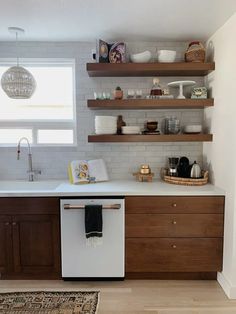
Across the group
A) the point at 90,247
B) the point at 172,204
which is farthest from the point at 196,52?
the point at 90,247

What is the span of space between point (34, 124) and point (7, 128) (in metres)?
0.32

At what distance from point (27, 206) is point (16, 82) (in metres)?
1.19

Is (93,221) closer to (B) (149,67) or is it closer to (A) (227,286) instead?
(A) (227,286)

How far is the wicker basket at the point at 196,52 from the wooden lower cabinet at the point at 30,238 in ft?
6.34

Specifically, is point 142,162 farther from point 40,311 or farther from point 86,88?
point 40,311

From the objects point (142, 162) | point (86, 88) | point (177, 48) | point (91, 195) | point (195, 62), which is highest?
point (177, 48)

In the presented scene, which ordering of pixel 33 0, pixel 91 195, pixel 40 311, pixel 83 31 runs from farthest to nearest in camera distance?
pixel 83 31 < pixel 91 195 < pixel 40 311 < pixel 33 0

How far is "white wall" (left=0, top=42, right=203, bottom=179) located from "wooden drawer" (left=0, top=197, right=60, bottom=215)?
0.61 metres

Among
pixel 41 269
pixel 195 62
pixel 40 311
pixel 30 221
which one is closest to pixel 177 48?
pixel 195 62

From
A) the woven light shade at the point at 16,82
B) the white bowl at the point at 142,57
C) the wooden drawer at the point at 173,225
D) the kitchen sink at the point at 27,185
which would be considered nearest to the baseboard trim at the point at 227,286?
the wooden drawer at the point at 173,225

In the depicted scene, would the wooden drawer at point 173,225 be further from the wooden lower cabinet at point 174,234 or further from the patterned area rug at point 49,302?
the patterned area rug at point 49,302

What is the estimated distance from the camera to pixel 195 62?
2.53m

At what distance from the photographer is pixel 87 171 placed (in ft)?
9.00

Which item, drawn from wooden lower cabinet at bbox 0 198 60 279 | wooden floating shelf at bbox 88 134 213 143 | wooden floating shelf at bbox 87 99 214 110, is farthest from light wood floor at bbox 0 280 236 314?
wooden floating shelf at bbox 87 99 214 110
